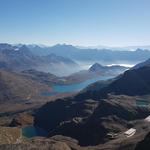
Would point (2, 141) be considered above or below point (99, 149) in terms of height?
→ above

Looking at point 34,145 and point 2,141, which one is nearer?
point 34,145

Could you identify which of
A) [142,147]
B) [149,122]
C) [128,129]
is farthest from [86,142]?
[142,147]

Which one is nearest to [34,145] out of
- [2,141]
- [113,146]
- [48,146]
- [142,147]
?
[48,146]

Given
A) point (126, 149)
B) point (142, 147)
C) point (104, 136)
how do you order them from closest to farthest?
point (142, 147) < point (126, 149) < point (104, 136)

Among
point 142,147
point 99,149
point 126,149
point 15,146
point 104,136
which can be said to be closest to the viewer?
point 15,146

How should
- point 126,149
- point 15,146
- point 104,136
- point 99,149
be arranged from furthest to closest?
point 104,136, point 99,149, point 126,149, point 15,146

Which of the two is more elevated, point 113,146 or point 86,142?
point 113,146

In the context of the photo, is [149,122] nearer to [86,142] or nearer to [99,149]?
[86,142]

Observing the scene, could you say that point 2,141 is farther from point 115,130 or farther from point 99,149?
point 115,130

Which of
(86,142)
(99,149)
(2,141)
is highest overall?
(2,141)
